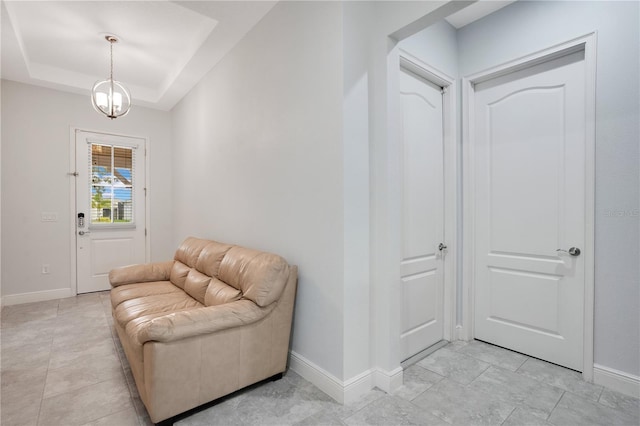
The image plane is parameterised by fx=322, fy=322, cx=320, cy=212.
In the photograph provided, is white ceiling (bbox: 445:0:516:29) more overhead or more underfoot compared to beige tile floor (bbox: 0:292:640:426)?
more overhead

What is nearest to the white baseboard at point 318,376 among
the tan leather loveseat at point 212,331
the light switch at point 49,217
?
the tan leather loveseat at point 212,331

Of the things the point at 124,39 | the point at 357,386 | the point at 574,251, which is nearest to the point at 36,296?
the point at 124,39

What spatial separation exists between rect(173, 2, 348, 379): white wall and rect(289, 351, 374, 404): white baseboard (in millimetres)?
51

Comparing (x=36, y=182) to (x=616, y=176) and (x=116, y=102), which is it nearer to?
(x=116, y=102)

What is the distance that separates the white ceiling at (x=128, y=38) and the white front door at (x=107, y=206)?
2.77 feet

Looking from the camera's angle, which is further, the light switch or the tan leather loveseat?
the light switch

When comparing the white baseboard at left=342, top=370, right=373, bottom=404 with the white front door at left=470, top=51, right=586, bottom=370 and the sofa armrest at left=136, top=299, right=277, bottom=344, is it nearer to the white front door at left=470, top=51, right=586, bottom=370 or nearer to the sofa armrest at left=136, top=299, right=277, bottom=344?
the sofa armrest at left=136, top=299, right=277, bottom=344

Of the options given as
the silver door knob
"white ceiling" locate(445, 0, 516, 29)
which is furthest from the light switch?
the silver door knob

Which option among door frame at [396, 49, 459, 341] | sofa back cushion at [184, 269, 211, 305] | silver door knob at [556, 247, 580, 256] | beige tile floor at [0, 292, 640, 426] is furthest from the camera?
door frame at [396, 49, 459, 341]

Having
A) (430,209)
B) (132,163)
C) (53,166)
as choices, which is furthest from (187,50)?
(430,209)

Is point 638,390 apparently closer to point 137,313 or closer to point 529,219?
point 529,219

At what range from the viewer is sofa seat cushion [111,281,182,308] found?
2.86 metres

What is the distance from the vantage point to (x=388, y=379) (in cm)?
210

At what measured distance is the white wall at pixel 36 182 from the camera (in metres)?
4.07
